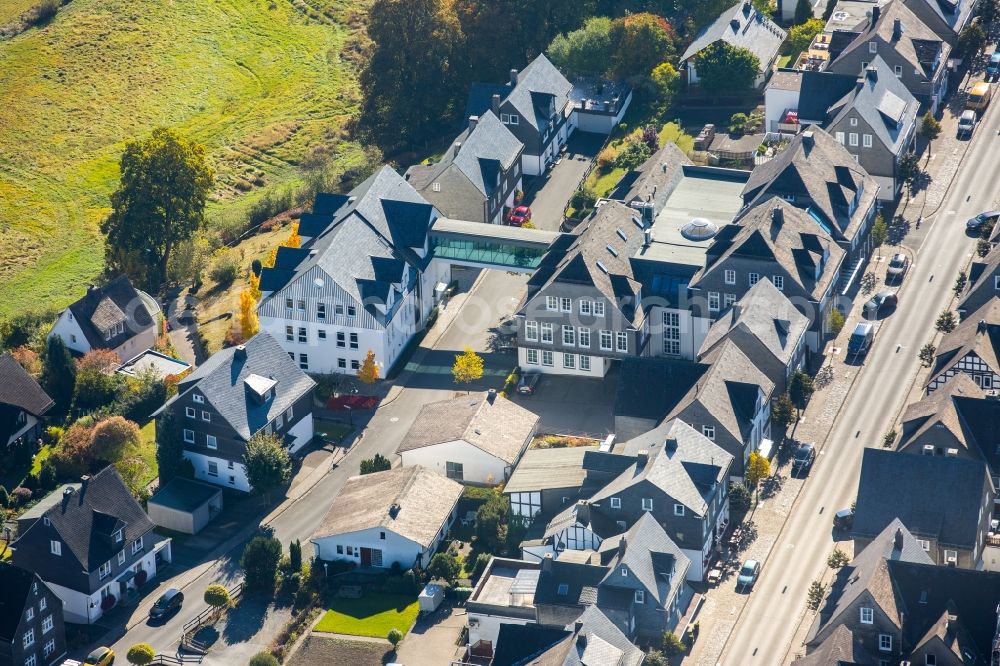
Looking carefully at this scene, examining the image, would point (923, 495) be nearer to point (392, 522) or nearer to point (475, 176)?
point (392, 522)

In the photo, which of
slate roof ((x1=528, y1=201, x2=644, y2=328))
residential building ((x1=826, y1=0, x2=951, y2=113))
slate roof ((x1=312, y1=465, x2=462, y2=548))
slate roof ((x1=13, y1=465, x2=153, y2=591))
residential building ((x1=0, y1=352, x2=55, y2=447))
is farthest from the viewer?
residential building ((x1=826, y1=0, x2=951, y2=113))

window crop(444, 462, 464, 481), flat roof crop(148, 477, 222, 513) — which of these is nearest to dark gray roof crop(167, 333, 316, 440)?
flat roof crop(148, 477, 222, 513)

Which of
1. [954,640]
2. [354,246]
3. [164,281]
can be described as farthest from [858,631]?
[164,281]

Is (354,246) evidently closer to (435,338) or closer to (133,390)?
(435,338)

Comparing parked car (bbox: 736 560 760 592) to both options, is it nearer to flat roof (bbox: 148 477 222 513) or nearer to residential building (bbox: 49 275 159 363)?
flat roof (bbox: 148 477 222 513)

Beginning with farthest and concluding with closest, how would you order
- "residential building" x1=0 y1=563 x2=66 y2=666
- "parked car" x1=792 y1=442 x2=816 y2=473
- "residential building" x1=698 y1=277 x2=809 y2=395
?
1. "residential building" x1=698 y1=277 x2=809 y2=395
2. "parked car" x1=792 y1=442 x2=816 y2=473
3. "residential building" x1=0 y1=563 x2=66 y2=666

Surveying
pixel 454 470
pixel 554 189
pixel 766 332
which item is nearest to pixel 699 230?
pixel 766 332

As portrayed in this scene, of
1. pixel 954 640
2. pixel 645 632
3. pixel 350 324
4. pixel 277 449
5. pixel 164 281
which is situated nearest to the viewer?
pixel 954 640
